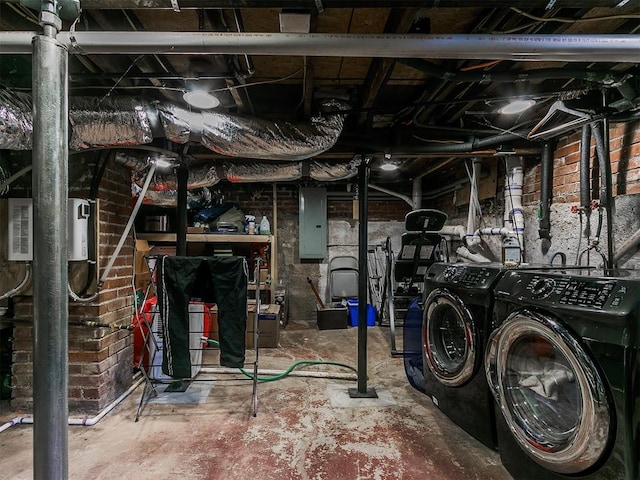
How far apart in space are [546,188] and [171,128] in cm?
286

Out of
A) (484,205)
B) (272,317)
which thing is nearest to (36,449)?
(272,317)

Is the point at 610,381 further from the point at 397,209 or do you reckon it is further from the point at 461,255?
the point at 397,209

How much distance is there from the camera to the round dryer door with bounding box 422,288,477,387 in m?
1.92

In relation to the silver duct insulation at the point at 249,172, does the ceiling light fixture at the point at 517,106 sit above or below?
above

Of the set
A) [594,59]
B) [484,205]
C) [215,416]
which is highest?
[594,59]

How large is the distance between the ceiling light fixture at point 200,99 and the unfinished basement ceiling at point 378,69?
5cm

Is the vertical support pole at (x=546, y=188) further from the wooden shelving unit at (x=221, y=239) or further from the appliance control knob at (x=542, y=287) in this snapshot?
the wooden shelving unit at (x=221, y=239)

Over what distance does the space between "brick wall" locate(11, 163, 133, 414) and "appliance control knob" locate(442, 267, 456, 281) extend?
238cm

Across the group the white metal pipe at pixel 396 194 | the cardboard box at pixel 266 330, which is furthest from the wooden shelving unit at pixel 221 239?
the white metal pipe at pixel 396 194

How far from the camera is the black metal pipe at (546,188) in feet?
8.80

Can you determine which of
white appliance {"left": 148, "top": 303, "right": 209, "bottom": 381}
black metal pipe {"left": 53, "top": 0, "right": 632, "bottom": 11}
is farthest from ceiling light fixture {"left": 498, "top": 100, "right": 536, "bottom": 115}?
white appliance {"left": 148, "top": 303, "right": 209, "bottom": 381}

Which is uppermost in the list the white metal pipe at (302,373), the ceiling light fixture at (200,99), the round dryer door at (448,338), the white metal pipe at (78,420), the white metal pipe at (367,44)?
the ceiling light fixture at (200,99)

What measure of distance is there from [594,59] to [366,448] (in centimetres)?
215

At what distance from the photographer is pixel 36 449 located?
1.02m
